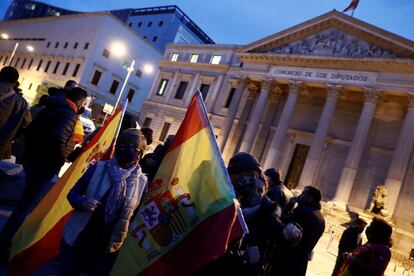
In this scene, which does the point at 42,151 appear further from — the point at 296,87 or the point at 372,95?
the point at 296,87

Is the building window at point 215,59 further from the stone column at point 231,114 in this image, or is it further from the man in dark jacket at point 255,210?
the man in dark jacket at point 255,210

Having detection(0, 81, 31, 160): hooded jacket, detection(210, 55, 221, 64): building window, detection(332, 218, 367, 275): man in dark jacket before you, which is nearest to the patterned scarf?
detection(0, 81, 31, 160): hooded jacket

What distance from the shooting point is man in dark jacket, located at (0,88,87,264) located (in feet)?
11.6

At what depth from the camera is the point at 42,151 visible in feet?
11.9

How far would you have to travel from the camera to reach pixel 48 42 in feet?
151

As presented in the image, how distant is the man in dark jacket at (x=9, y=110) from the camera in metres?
3.95

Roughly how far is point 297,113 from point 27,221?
23.2 metres

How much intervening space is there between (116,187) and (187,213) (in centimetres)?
88

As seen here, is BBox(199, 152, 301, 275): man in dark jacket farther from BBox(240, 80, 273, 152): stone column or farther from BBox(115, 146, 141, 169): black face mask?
BBox(240, 80, 273, 152): stone column

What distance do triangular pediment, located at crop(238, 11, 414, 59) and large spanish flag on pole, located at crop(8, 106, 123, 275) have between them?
1922 cm

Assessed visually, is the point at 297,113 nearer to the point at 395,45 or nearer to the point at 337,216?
the point at 395,45

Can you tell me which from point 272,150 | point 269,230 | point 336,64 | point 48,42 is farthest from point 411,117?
point 48,42

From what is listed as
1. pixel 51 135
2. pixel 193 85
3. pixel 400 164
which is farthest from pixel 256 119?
pixel 51 135

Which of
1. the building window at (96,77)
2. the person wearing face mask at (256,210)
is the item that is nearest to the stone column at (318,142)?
the person wearing face mask at (256,210)
